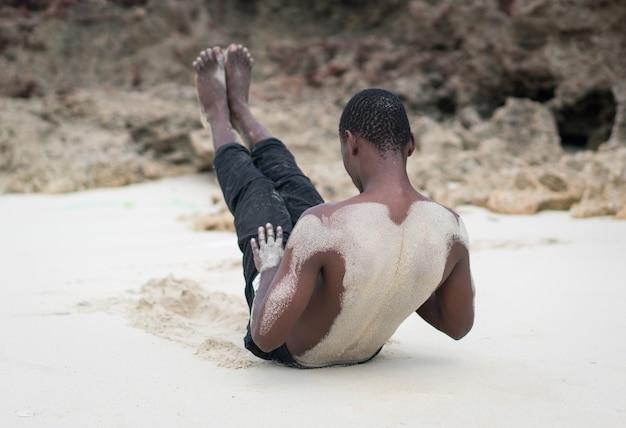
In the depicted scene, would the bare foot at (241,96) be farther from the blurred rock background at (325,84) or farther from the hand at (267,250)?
the blurred rock background at (325,84)

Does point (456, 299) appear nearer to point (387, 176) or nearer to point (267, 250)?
point (387, 176)

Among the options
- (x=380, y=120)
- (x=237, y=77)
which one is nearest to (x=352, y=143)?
(x=380, y=120)

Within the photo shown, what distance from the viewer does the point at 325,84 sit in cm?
852

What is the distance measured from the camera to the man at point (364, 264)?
216 centimetres

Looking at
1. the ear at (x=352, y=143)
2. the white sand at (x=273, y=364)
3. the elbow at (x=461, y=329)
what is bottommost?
the white sand at (x=273, y=364)

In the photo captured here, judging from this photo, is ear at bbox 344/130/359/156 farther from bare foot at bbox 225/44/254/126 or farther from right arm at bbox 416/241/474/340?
bare foot at bbox 225/44/254/126

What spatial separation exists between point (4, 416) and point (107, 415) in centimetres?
26

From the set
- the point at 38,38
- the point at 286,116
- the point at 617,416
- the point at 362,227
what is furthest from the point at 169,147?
the point at 617,416

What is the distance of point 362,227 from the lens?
2162mm

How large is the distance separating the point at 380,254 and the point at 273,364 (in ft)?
2.03

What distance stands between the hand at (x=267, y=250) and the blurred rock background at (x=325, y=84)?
3612 millimetres

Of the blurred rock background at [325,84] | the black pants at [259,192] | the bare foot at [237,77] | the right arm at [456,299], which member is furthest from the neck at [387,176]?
the blurred rock background at [325,84]

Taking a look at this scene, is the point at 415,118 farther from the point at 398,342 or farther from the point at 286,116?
the point at 398,342

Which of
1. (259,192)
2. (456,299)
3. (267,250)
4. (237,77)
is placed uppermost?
(237,77)
